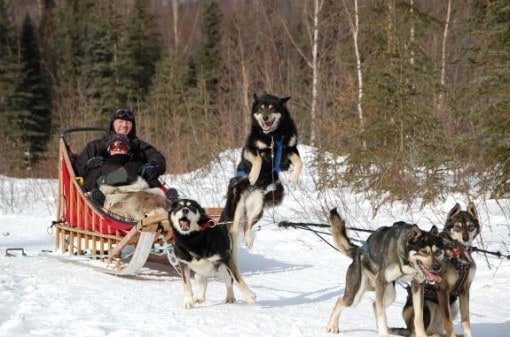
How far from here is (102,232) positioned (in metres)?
5.71

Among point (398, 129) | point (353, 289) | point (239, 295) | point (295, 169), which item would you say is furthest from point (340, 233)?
point (398, 129)

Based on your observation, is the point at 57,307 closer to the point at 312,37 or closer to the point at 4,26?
the point at 312,37

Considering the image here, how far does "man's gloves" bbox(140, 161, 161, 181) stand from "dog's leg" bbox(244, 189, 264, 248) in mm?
1774

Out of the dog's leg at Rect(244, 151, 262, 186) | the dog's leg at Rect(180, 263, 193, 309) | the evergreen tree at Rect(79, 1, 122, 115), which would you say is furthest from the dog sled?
the evergreen tree at Rect(79, 1, 122, 115)

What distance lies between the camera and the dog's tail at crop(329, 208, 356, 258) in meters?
3.79

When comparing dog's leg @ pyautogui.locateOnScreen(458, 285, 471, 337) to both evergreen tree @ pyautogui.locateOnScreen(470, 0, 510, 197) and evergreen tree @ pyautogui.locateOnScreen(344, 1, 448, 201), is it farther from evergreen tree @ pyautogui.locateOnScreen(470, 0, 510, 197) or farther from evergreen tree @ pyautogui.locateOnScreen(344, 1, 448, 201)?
evergreen tree @ pyautogui.locateOnScreen(344, 1, 448, 201)

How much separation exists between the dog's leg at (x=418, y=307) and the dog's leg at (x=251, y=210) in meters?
1.58

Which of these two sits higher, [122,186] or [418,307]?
[122,186]

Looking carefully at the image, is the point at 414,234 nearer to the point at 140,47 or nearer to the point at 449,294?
the point at 449,294

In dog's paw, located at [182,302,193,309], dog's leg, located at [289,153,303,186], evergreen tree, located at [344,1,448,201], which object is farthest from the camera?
evergreen tree, located at [344,1,448,201]

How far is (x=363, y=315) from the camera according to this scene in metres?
4.31

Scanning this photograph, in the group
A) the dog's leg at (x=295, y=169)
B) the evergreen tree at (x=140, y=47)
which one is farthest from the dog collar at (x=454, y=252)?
the evergreen tree at (x=140, y=47)

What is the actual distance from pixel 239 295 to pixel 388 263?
1.78 meters

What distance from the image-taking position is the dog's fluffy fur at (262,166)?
4629 millimetres
